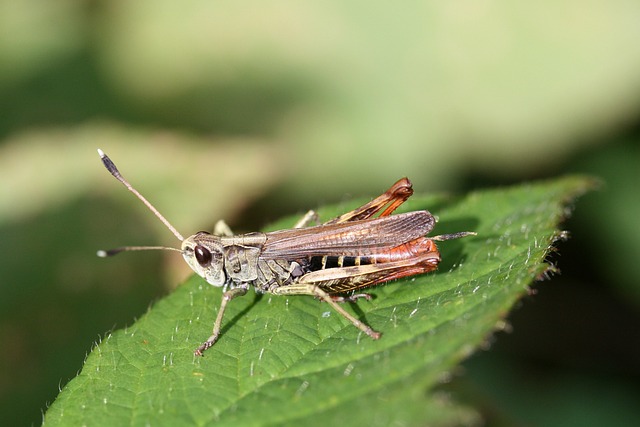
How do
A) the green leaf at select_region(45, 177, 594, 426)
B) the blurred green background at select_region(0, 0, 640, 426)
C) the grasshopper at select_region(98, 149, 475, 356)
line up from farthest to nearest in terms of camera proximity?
the blurred green background at select_region(0, 0, 640, 426) < the grasshopper at select_region(98, 149, 475, 356) < the green leaf at select_region(45, 177, 594, 426)

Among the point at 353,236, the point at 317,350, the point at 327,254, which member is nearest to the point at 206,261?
the point at 327,254

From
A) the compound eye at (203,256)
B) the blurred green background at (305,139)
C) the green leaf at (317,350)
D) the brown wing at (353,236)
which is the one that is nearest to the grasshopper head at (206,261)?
the compound eye at (203,256)

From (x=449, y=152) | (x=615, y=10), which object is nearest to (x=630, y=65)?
(x=615, y=10)

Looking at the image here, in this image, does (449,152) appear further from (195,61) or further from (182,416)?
(182,416)

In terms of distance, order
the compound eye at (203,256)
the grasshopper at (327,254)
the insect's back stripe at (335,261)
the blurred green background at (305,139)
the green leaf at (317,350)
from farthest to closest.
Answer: the blurred green background at (305,139) → the compound eye at (203,256) → the insect's back stripe at (335,261) → the grasshopper at (327,254) → the green leaf at (317,350)

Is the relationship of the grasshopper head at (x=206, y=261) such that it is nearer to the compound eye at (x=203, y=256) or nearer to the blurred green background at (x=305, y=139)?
the compound eye at (x=203, y=256)

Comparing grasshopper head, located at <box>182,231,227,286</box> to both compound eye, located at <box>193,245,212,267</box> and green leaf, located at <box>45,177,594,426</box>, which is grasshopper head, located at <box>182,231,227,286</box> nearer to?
compound eye, located at <box>193,245,212,267</box>

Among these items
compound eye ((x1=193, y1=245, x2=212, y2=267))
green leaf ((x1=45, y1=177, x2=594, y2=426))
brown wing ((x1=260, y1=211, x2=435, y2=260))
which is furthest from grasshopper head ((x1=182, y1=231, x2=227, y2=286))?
brown wing ((x1=260, y1=211, x2=435, y2=260))

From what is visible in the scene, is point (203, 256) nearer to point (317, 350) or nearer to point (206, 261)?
point (206, 261)
